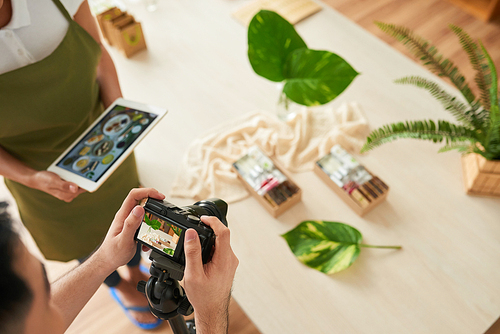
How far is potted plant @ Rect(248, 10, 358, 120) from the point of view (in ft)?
4.05

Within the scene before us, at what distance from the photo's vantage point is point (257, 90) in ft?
5.40

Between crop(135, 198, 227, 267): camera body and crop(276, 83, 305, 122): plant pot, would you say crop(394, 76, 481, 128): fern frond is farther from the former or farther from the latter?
crop(135, 198, 227, 267): camera body

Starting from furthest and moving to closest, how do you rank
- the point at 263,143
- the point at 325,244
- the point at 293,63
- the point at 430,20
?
the point at 430,20 → the point at 263,143 → the point at 293,63 → the point at 325,244

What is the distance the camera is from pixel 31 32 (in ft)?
3.31

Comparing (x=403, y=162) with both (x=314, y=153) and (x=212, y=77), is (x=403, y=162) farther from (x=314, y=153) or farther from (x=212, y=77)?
(x=212, y=77)

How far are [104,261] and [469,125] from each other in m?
1.18

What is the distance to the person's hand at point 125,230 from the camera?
766mm

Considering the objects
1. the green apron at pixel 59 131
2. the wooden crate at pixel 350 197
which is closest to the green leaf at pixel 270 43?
the wooden crate at pixel 350 197

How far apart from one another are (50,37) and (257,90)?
2.76 ft

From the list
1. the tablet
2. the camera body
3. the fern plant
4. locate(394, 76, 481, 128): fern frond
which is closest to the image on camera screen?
the camera body

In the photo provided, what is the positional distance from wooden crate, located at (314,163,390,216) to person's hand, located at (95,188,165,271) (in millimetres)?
685

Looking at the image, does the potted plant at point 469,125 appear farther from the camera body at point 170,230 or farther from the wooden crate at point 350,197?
the camera body at point 170,230

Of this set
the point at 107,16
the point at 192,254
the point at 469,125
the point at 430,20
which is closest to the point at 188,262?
the point at 192,254

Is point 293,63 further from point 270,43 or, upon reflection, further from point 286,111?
point 286,111
